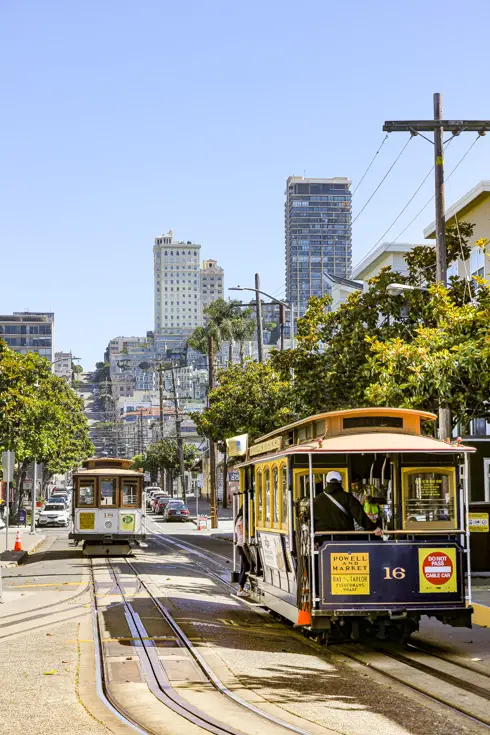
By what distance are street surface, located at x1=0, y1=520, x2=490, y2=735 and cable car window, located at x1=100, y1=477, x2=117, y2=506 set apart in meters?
10.9

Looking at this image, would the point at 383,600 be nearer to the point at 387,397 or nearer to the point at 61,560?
the point at 387,397

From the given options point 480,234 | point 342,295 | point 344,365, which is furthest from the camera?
point 342,295

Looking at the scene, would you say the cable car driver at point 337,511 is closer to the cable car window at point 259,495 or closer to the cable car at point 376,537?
the cable car at point 376,537

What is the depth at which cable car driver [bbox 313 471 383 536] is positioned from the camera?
13375 millimetres

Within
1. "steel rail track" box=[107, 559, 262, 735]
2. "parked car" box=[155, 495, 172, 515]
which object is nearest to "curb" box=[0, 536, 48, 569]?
"steel rail track" box=[107, 559, 262, 735]

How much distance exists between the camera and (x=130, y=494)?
3384 cm

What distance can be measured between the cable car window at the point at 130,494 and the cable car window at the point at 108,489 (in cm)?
33

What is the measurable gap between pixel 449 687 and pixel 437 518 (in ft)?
10.0

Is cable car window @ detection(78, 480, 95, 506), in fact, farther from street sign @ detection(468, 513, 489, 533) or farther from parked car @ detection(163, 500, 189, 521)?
parked car @ detection(163, 500, 189, 521)

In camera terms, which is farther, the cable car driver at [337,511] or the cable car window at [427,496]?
the cable car window at [427,496]

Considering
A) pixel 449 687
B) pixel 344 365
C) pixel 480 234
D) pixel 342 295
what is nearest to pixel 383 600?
pixel 449 687

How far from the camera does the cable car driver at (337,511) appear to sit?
13375mm

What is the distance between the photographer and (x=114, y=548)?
1353 inches

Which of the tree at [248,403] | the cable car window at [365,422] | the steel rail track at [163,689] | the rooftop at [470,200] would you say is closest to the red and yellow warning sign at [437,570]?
the cable car window at [365,422]
